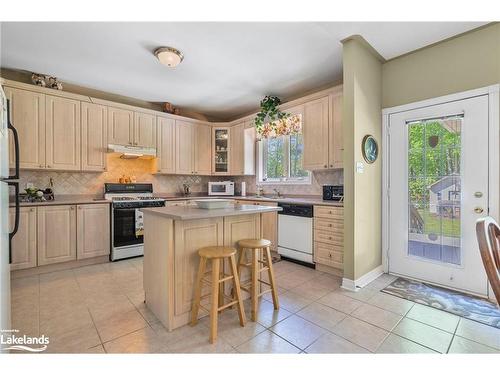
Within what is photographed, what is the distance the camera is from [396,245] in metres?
2.96

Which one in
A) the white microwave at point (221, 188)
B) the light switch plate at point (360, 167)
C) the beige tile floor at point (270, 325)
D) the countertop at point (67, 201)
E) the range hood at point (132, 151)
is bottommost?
the beige tile floor at point (270, 325)

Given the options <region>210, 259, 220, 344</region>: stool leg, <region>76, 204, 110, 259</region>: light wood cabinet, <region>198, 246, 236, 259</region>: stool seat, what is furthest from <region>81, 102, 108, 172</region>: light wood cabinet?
<region>210, 259, 220, 344</region>: stool leg

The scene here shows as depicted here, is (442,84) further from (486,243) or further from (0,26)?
(0,26)

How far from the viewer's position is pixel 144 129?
13.9 feet

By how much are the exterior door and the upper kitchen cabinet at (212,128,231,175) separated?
10.3ft

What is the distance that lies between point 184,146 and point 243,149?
1.18 m

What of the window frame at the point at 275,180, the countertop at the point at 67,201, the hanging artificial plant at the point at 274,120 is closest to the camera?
the countertop at the point at 67,201

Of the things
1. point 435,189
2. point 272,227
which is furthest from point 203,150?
point 435,189

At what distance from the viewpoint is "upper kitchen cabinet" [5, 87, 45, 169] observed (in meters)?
3.10

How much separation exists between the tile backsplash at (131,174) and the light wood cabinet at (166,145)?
175 millimetres

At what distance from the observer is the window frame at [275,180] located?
4.15m

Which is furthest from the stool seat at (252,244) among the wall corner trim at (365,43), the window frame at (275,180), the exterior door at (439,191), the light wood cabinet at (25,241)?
the light wood cabinet at (25,241)

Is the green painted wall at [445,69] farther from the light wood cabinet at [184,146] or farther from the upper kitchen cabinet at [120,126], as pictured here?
the upper kitchen cabinet at [120,126]
